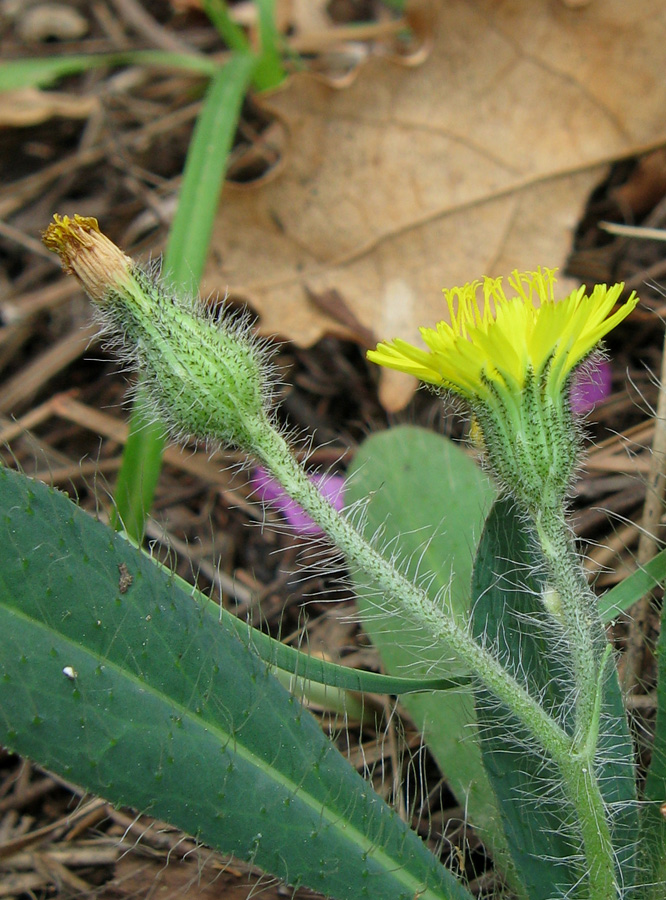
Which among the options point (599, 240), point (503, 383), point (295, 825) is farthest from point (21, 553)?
point (599, 240)

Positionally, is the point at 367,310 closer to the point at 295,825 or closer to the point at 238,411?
the point at 238,411

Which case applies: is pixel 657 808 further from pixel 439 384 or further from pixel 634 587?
pixel 439 384

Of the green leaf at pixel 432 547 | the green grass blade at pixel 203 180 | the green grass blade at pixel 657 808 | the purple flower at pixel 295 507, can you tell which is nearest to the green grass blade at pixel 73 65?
the green grass blade at pixel 203 180

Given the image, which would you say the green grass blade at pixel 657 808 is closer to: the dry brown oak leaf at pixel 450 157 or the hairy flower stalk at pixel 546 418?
the hairy flower stalk at pixel 546 418

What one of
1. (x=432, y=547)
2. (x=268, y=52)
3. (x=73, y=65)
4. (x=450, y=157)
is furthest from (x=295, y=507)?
(x=73, y=65)

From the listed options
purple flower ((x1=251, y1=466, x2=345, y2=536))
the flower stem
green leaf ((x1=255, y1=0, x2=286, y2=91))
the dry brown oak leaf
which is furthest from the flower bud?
green leaf ((x1=255, y1=0, x2=286, y2=91))

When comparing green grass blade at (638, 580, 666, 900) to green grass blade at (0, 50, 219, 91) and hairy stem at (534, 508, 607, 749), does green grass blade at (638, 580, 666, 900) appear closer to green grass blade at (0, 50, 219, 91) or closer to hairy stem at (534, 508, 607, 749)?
hairy stem at (534, 508, 607, 749)

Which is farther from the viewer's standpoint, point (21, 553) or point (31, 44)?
point (31, 44)

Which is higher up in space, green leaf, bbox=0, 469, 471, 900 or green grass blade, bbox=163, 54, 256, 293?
green grass blade, bbox=163, 54, 256, 293
